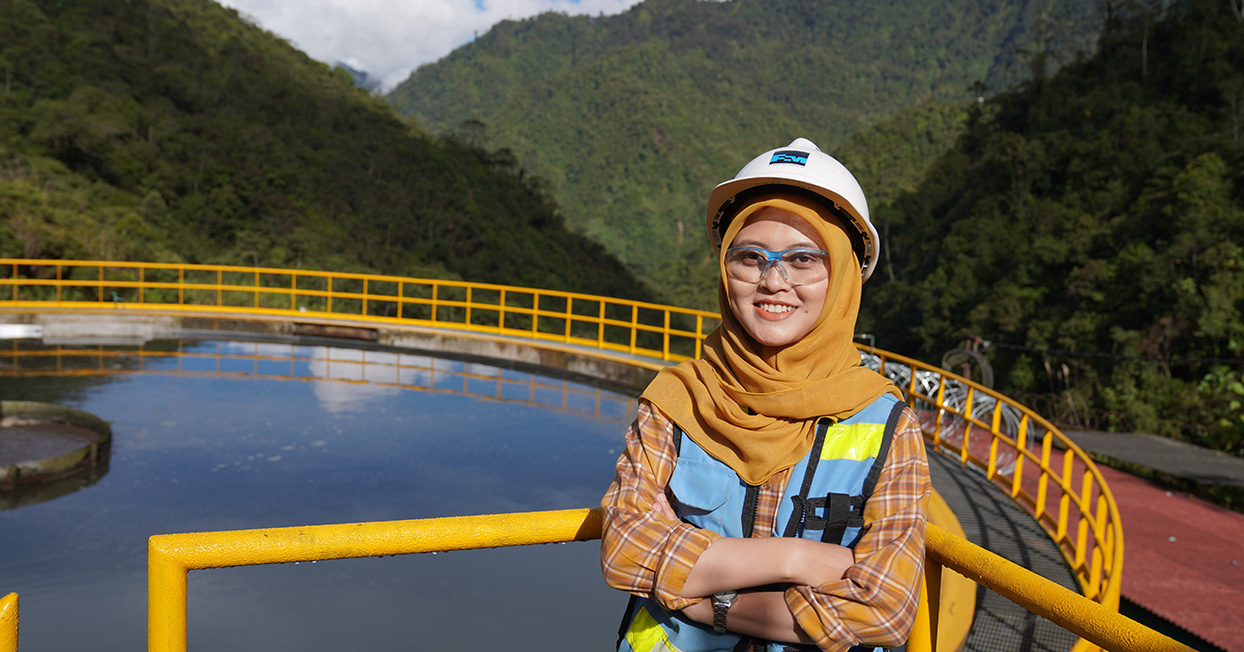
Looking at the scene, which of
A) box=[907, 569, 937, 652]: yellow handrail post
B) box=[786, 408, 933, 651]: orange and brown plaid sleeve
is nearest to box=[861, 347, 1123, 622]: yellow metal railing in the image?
box=[907, 569, 937, 652]: yellow handrail post

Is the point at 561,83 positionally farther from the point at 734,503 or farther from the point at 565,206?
the point at 734,503

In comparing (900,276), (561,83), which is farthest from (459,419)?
(561,83)

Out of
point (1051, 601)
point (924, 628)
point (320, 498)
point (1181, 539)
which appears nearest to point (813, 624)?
point (1051, 601)

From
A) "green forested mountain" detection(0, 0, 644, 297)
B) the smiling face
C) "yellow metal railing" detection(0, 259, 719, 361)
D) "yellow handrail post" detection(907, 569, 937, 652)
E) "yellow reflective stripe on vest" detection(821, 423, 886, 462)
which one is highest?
"green forested mountain" detection(0, 0, 644, 297)

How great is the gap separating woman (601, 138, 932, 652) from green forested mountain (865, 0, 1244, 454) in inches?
621

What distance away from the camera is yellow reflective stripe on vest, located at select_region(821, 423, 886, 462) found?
1438 millimetres

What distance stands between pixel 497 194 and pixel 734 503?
6505 centimetres

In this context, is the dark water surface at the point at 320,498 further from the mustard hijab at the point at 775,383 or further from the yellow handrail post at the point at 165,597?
the mustard hijab at the point at 775,383

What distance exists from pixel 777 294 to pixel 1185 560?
8.79m

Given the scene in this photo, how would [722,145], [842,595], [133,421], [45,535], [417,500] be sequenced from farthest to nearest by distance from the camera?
1. [722,145]
2. [133,421]
3. [417,500]
4. [45,535]
5. [842,595]

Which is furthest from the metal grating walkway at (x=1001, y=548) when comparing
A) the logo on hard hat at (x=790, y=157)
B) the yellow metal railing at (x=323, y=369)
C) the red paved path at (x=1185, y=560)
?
the yellow metal railing at (x=323, y=369)

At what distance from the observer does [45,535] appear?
5750 millimetres

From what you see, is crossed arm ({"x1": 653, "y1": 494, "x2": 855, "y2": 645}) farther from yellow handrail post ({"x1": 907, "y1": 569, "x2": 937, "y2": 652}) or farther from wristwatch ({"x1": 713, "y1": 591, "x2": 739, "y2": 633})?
yellow handrail post ({"x1": 907, "y1": 569, "x2": 937, "y2": 652})

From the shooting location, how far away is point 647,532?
1.44 m
